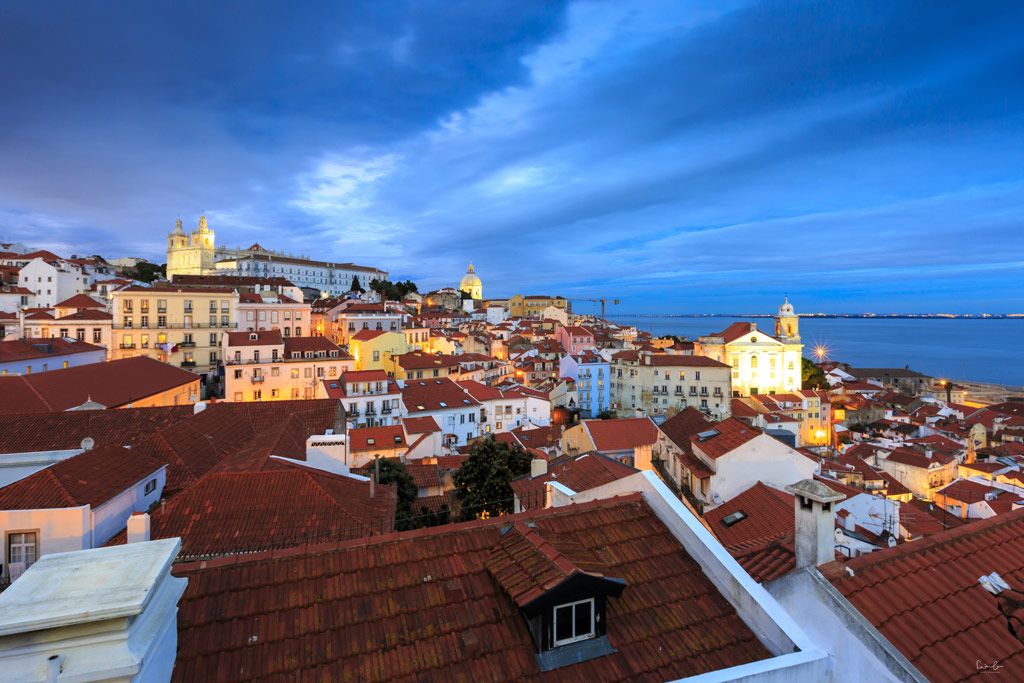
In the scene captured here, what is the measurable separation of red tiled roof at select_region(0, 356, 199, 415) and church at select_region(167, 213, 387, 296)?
61275 mm

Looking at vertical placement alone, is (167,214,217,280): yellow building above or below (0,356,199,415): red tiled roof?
above

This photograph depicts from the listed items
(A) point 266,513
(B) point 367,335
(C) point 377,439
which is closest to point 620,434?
(C) point 377,439

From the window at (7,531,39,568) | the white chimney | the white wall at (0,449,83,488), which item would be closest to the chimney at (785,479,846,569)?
the white chimney

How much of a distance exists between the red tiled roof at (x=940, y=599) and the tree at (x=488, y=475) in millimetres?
12737

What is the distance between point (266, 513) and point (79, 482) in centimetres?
335

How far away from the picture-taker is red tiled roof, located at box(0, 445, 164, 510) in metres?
8.49

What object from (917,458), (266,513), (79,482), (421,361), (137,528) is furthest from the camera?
(421,361)

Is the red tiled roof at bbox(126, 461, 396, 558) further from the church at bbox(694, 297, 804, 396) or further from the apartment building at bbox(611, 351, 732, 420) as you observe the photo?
the church at bbox(694, 297, 804, 396)

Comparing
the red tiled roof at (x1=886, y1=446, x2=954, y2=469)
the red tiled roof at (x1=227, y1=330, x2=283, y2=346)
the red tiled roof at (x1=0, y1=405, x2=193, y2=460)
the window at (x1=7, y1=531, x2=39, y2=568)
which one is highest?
the red tiled roof at (x1=227, y1=330, x2=283, y2=346)

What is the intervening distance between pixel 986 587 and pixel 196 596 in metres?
6.39

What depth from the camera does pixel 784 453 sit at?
16078 mm

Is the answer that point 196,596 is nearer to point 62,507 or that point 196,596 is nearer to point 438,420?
point 62,507

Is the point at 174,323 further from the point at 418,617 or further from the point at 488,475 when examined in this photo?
the point at 418,617

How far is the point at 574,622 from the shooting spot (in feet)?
11.6
